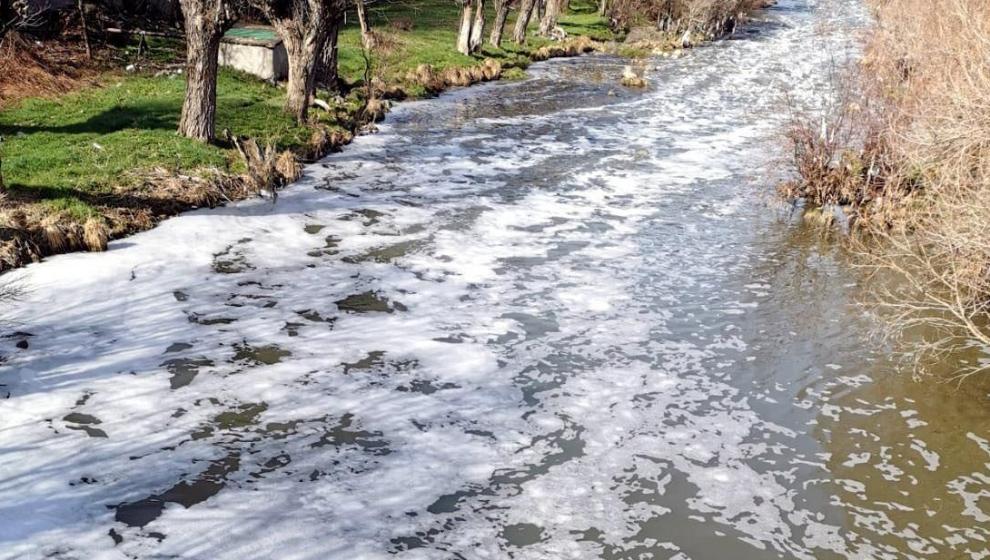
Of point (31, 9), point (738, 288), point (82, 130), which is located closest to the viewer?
point (738, 288)

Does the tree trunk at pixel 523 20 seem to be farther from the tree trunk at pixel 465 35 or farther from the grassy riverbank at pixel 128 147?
the grassy riverbank at pixel 128 147

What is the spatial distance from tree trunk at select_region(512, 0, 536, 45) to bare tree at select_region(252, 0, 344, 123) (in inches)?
A: 763

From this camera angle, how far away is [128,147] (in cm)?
1659

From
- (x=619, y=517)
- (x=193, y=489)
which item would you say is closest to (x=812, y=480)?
(x=619, y=517)

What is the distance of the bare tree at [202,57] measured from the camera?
17172 mm

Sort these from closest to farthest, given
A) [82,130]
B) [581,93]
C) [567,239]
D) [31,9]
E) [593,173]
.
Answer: [567,239] → [82,130] → [593,173] → [31,9] → [581,93]

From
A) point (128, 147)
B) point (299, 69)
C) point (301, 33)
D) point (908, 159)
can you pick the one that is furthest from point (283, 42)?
point (908, 159)

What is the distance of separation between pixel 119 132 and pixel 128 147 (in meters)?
1.09

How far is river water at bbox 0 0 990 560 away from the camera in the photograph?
7.91 metres

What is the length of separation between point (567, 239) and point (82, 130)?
10564mm

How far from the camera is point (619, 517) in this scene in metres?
8.17

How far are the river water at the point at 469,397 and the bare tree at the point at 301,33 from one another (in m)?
4.39

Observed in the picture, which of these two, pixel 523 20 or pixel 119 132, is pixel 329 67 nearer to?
pixel 119 132

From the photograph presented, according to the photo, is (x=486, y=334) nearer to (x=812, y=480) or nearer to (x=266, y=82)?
(x=812, y=480)
